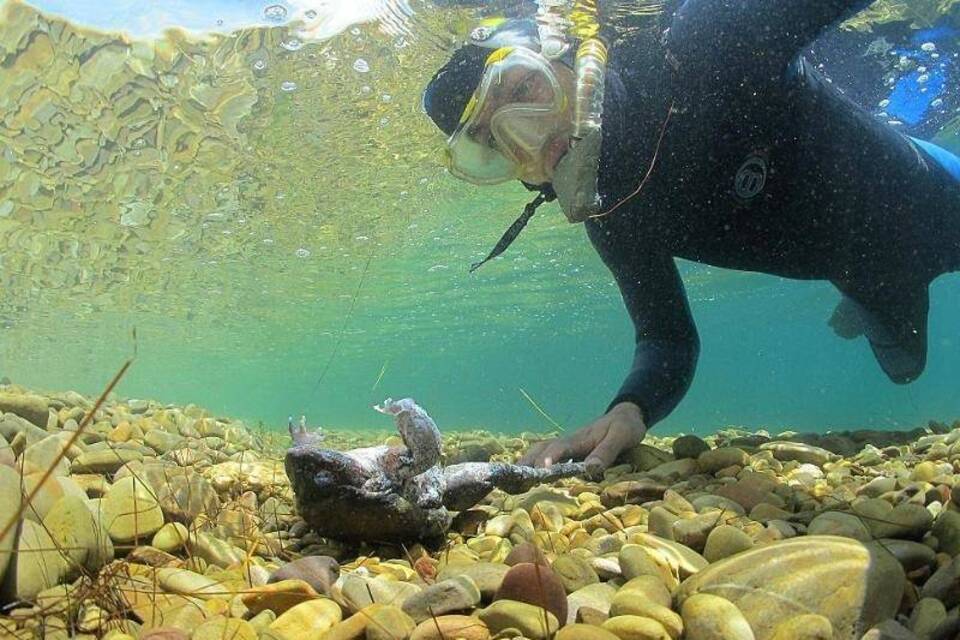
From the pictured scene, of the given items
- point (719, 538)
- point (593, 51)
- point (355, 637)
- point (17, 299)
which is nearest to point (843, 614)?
point (719, 538)

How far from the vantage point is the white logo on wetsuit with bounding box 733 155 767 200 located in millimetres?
4312

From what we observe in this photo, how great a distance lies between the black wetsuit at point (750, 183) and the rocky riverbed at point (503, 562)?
5.88 ft

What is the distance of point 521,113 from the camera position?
4207 millimetres

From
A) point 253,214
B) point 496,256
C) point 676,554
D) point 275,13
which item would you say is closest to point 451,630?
point 676,554

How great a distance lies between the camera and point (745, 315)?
4997 centimetres

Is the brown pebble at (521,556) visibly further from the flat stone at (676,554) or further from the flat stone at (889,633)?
the flat stone at (889,633)

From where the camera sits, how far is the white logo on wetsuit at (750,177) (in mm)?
4312

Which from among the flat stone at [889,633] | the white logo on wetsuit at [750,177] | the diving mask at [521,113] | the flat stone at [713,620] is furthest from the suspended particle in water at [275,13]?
the flat stone at [889,633]

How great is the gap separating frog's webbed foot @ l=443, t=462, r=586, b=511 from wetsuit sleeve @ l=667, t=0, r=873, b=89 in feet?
9.63

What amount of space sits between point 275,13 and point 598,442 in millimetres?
6878

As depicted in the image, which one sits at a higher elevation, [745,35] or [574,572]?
[745,35]

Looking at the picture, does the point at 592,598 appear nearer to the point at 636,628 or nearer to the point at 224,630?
the point at 636,628

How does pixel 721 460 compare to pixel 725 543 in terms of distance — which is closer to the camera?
pixel 725 543

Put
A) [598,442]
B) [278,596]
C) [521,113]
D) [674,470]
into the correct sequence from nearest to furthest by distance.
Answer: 1. [278,596]
2. [674,470]
3. [598,442]
4. [521,113]
